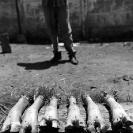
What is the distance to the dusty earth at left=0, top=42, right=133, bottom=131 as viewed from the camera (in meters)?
3.59

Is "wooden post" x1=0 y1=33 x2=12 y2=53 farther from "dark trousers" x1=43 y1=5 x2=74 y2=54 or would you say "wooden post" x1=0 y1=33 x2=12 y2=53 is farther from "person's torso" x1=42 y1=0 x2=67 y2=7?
"person's torso" x1=42 y1=0 x2=67 y2=7

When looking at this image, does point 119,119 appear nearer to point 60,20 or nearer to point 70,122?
point 70,122

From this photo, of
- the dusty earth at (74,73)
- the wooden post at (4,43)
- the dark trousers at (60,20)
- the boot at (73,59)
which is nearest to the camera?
the dusty earth at (74,73)

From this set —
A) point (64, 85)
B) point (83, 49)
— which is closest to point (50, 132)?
point (64, 85)

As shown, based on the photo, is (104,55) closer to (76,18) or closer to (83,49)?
(83,49)

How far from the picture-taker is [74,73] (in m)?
4.65

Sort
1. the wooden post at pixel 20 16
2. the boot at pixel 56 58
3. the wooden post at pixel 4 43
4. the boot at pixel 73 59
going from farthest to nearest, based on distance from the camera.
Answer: the wooden post at pixel 20 16 → the wooden post at pixel 4 43 → the boot at pixel 56 58 → the boot at pixel 73 59

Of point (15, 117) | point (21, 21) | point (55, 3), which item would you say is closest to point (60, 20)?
point (55, 3)

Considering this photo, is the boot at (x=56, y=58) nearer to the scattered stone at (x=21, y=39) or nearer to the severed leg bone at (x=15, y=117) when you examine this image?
the severed leg bone at (x=15, y=117)

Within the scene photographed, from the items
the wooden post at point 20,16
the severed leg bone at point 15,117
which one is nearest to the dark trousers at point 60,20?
the severed leg bone at point 15,117

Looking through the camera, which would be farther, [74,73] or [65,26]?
[65,26]

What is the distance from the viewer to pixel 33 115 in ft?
8.69

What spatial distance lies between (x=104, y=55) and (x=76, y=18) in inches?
96.9

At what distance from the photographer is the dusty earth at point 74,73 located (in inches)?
141
